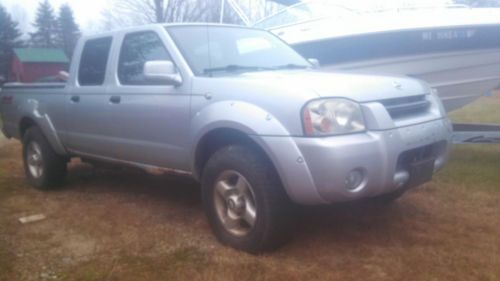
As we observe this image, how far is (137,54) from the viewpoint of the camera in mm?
4406

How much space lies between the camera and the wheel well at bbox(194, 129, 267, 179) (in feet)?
11.2

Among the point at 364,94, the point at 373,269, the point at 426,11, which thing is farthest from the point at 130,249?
the point at 426,11

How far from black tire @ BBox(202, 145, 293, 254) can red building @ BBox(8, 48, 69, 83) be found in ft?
139

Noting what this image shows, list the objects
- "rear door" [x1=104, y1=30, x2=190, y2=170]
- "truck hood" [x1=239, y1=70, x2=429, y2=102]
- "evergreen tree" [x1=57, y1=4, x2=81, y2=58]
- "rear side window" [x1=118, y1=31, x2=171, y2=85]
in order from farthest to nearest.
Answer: "evergreen tree" [x1=57, y1=4, x2=81, y2=58] < "rear side window" [x1=118, y1=31, x2=171, y2=85] < "rear door" [x1=104, y1=30, x2=190, y2=170] < "truck hood" [x1=239, y1=70, x2=429, y2=102]

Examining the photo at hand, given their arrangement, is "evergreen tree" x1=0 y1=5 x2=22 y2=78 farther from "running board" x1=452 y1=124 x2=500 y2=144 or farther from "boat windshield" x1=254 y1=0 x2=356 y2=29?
"running board" x1=452 y1=124 x2=500 y2=144

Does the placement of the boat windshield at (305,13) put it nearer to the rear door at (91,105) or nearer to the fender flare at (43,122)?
the rear door at (91,105)

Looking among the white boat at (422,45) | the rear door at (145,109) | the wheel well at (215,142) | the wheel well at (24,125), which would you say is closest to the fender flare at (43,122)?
the wheel well at (24,125)

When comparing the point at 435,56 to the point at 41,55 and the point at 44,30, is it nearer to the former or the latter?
the point at 41,55

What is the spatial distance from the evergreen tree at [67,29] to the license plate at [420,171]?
48879 millimetres

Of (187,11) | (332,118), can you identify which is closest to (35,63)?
(187,11)

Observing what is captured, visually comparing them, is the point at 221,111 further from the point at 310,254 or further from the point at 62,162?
the point at 62,162

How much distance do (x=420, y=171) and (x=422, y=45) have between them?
2.98 meters

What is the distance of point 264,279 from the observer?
3020 mm

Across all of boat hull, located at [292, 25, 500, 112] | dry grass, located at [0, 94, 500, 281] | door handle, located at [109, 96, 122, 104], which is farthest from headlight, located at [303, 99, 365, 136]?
boat hull, located at [292, 25, 500, 112]
